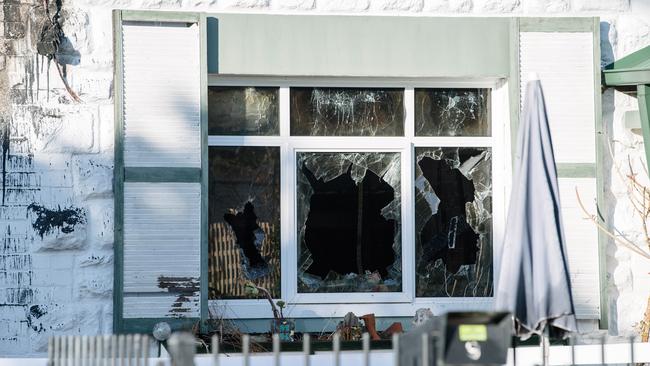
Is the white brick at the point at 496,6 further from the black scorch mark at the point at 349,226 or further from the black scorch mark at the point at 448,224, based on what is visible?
the black scorch mark at the point at 349,226

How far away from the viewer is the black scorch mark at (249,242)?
25.5 feet

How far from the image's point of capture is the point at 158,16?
24.5 ft

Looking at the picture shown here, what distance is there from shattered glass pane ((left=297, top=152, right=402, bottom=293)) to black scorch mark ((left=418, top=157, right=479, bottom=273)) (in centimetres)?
19

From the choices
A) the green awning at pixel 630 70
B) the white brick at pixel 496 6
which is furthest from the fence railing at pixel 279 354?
the white brick at pixel 496 6

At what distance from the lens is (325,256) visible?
7844mm

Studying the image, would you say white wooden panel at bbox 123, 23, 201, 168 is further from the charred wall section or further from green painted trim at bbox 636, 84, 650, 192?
green painted trim at bbox 636, 84, 650, 192

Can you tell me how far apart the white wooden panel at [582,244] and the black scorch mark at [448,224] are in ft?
1.98

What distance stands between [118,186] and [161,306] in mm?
737

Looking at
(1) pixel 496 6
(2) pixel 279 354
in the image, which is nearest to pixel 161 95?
(1) pixel 496 6

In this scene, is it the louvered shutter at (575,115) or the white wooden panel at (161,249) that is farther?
the louvered shutter at (575,115)

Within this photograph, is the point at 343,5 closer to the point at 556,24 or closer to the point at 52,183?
the point at 556,24

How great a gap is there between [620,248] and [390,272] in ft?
4.65

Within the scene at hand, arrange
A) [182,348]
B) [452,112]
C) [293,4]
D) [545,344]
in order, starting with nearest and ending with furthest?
1. [182,348]
2. [545,344]
3. [293,4]
4. [452,112]

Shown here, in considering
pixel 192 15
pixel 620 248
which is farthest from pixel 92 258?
pixel 620 248
